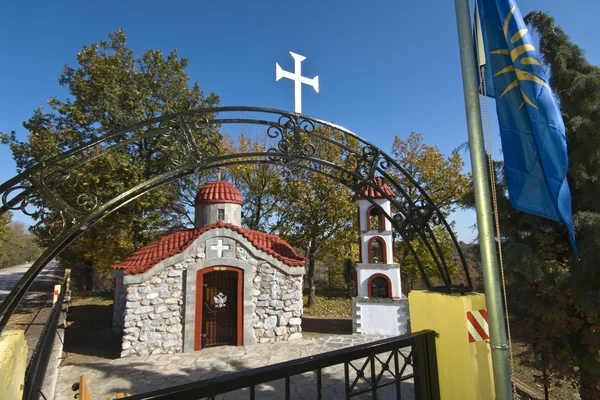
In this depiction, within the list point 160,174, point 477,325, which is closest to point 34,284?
point 160,174

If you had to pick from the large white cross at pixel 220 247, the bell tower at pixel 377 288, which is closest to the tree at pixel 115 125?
the large white cross at pixel 220 247

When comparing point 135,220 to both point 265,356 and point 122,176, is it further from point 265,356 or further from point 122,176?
point 265,356

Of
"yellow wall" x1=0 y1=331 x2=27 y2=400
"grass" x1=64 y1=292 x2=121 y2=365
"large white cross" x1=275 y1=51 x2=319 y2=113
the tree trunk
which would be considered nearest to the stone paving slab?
"grass" x1=64 y1=292 x2=121 y2=365

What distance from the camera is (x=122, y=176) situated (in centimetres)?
1178

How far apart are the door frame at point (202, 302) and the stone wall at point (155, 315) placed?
438 mm

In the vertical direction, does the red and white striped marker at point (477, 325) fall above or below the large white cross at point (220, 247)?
below

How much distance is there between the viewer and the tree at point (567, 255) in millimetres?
4855

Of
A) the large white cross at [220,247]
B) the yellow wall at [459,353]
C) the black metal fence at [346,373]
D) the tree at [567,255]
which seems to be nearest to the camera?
the black metal fence at [346,373]

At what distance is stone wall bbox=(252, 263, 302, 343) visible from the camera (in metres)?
9.43

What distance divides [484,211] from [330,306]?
1561 cm

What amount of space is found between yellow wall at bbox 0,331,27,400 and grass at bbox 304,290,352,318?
13.7m

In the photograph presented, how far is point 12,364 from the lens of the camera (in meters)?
1.71

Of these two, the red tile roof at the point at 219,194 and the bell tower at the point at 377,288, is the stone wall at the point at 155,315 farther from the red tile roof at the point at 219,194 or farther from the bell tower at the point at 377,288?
the bell tower at the point at 377,288

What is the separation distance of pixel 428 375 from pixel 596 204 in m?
4.55
